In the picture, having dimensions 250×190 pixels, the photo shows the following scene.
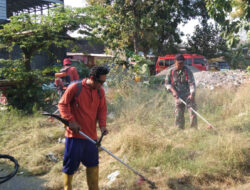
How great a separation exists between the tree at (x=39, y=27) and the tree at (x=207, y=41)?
19855 mm

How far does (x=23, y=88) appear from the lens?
29.1 feet

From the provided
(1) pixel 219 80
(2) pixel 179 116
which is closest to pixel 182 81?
(2) pixel 179 116

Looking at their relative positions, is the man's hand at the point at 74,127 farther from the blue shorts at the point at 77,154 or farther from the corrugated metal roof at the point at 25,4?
the corrugated metal roof at the point at 25,4

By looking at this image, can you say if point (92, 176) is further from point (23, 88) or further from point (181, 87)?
point (23, 88)

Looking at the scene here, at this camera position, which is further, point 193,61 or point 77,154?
point 193,61

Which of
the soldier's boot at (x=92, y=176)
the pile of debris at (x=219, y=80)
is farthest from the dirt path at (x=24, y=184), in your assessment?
the pile of debris at (x=219, y=80)

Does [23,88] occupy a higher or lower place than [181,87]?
lower

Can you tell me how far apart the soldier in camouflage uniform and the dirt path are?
328 cm

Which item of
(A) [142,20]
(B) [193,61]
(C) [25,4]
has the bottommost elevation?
(B) [193,61]

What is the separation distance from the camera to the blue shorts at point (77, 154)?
340 centimetres

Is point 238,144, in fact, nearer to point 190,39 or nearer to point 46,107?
point 46,107

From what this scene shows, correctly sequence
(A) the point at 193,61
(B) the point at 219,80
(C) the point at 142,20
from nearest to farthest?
(B) the point at 219,80, (C) the point at 142,20, (A) the point at 193,61

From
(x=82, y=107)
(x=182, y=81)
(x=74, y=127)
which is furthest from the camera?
(x=182, y=81)

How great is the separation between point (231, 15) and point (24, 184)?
4436 millimetres
